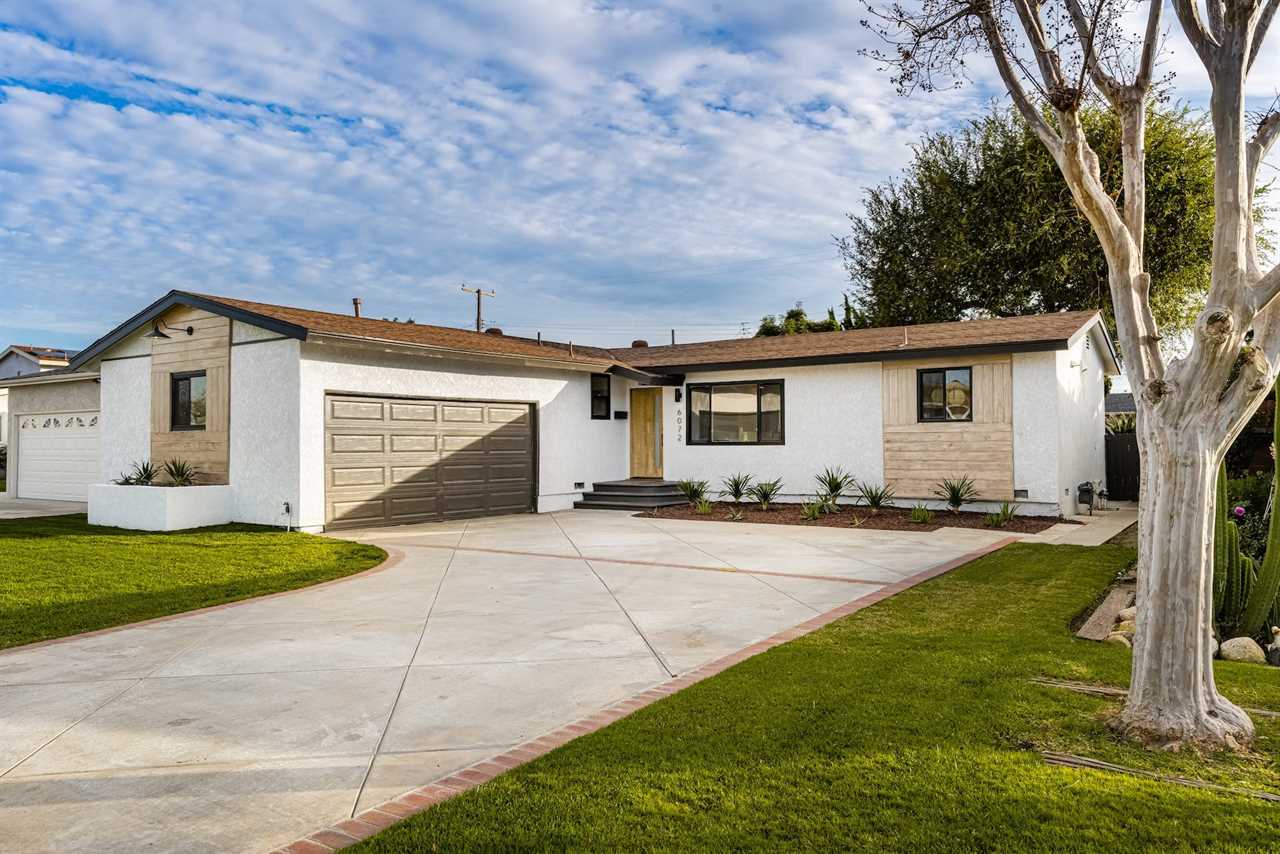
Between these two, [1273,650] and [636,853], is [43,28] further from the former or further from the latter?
[1273,650]

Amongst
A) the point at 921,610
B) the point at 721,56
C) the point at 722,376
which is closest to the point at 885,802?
the point at 921,610

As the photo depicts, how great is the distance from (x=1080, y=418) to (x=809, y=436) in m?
5.44

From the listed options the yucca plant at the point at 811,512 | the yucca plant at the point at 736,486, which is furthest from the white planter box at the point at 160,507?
the yucca plant at the point at 811,512

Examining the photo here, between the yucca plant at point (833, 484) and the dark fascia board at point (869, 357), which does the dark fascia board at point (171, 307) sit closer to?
the dark fascia board at point (869, 357)

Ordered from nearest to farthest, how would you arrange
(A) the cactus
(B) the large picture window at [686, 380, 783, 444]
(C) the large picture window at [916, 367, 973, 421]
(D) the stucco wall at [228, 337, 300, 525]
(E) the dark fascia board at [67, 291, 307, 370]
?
(A) the cactus → (E) the dark fascia board at [67, 291, 307, 370] → (D) the stucco wall at [228, 337, 300, 525] → (C) the large picture window at [916, 367, 973, 421] → (B) the large picture window at [686, 380, 783, 444]

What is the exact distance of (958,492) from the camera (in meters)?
15.0

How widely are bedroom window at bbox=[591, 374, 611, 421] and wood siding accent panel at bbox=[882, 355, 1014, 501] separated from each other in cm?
629

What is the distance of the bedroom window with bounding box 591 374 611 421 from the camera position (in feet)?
60.8

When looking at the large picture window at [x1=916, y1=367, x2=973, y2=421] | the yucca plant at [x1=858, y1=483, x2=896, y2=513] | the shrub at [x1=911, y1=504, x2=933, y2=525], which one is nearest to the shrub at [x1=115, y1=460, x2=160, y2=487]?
the yucca plant at [x1=858, y1=483, x2=896, y2=513]

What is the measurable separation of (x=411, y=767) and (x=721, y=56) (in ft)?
35.5

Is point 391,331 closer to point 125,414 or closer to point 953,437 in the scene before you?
point 125,414

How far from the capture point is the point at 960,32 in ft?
17.5

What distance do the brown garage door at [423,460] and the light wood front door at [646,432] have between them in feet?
11.3

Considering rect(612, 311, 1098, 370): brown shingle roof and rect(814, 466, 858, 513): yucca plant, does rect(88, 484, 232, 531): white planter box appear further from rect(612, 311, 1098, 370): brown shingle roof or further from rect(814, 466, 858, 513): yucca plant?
rect(814, 466, 858, 513): yucca plant
